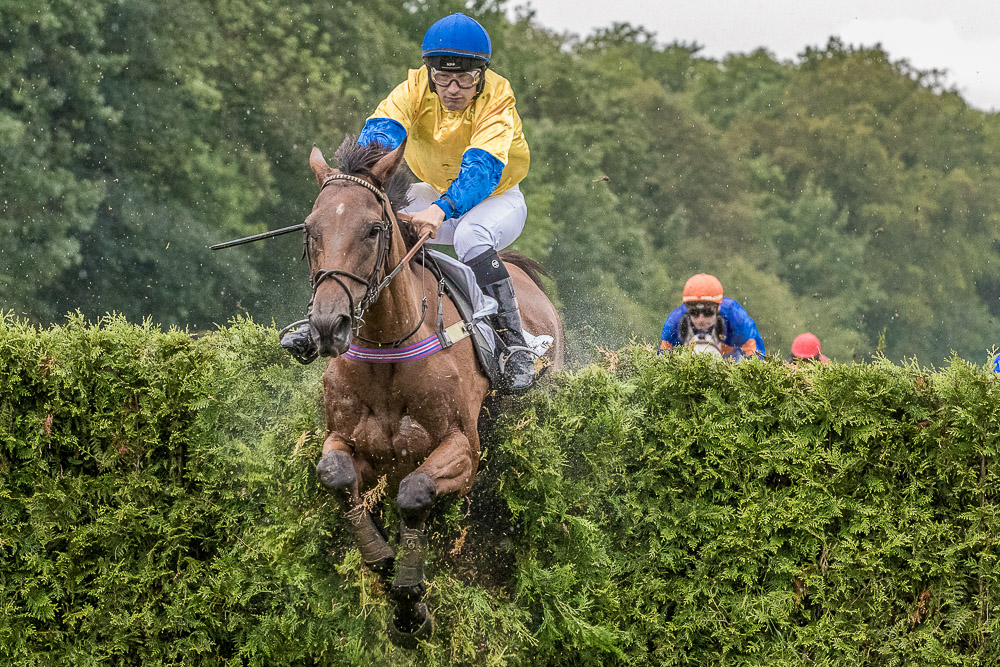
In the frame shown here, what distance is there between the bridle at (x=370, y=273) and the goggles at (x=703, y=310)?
370 centimetres

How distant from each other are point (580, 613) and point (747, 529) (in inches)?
39.6

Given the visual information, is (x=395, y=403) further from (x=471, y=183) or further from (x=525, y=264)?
(x=525, y=264)

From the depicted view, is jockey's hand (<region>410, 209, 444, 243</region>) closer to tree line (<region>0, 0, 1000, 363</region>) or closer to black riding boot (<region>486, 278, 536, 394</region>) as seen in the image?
black riding boot (<region>486, 278, 536, 394</region>)

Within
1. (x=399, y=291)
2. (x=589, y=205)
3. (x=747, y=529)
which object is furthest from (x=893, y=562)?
(x=589, y=205)

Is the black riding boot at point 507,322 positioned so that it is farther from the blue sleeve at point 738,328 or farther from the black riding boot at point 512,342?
the blue sleeve at point 738,328

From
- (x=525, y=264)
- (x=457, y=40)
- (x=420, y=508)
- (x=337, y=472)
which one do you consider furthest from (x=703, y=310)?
(x=337, y=472)

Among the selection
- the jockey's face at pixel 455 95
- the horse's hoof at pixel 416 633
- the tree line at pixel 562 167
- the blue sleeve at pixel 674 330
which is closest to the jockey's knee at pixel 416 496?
the horse's hoof at pixel 416 633

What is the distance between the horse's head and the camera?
13.4 feet

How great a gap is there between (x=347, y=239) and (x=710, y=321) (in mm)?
4444

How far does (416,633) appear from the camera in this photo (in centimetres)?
514

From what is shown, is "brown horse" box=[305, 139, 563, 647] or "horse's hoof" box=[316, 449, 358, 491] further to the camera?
"horse's hoof" box=[316, 449, 358, 491]

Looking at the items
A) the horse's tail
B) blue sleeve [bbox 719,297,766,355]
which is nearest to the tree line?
the horse's tail

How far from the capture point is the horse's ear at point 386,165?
4.63 meters

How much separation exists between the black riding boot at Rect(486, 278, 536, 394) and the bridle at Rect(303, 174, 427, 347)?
0.77m
